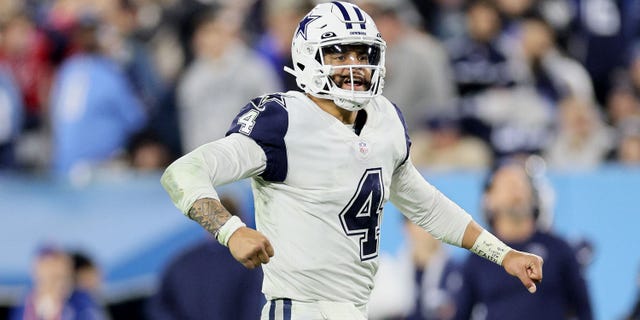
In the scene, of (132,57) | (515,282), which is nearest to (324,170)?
(515,282)

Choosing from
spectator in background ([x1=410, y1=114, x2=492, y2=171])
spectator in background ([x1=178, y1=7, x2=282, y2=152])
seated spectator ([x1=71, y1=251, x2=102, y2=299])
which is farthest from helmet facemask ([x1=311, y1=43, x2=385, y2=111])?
spectator in background ([x1=178, y1=7, x2=282, y2=152])

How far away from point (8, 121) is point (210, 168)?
6.00m

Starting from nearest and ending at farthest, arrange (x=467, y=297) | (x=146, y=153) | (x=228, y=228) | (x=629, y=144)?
(x=228, y=228)
(x=467, y=297)
(x=629, y=144)
(x=146, y=153)

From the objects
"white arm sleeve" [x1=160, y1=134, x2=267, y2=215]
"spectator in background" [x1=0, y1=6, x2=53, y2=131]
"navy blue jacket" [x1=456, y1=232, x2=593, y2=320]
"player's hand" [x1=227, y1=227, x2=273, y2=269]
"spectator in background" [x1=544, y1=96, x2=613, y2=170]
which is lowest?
"navy blue jacket" [x1=456, y1=232, x2=593, y2=320]

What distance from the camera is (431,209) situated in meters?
5.55

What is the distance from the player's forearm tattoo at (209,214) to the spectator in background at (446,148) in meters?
5.22

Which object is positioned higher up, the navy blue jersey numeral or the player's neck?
the player's neck

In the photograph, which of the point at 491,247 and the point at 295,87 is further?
the point at 295,87

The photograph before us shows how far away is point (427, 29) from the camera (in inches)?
456

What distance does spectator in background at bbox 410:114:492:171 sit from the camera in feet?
32.2

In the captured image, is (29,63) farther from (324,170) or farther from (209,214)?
(209,214)

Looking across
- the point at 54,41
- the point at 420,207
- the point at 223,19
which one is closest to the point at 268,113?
the point at 420,207

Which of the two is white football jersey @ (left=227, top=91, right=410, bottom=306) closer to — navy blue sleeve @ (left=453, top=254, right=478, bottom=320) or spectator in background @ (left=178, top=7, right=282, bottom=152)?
navy blue sleeve @ (left=453, top=254, right=478, bottom=320)

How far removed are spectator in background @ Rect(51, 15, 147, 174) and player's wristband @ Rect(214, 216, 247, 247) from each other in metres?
5.87
